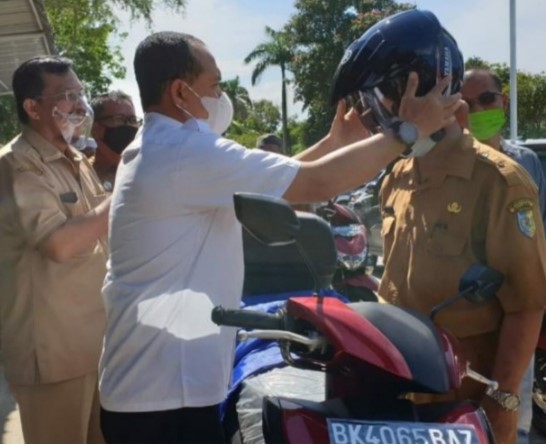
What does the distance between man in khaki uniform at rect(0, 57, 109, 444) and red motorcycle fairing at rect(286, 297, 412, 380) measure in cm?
107

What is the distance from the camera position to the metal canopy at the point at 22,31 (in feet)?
18.8

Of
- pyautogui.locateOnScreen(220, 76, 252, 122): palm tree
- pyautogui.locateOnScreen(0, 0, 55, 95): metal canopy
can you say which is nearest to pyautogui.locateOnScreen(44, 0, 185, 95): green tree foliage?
pyautogui.locateOnScreen(0, 0, 55, 95): metal canopy

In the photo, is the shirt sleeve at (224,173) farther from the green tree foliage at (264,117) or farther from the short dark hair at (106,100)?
the green tree foliage at (264,117)

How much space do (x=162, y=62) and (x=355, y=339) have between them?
856 millimetres

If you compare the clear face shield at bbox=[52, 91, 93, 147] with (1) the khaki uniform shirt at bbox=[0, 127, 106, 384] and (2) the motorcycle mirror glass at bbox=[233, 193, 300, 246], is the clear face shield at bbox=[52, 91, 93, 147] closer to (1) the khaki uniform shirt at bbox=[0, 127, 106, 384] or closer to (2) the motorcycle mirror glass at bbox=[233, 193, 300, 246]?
(1) the khaki uniform shirt at bbox=[0, 127, 106, 384]

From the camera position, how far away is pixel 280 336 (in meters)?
1.61

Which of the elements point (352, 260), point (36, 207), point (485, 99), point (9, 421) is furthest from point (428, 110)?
point (352, 260)

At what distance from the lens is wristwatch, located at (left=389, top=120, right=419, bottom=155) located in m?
1.84

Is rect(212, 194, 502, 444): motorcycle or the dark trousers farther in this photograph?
the dark trousers

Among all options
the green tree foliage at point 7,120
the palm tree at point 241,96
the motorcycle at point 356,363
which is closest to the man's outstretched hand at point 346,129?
the motorcycle at point 356,363

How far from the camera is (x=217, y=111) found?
2.07m

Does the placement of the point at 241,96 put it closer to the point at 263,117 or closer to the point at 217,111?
the point at 263,117

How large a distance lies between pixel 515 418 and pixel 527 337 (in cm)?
22

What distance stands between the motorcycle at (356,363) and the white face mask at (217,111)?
53cm
